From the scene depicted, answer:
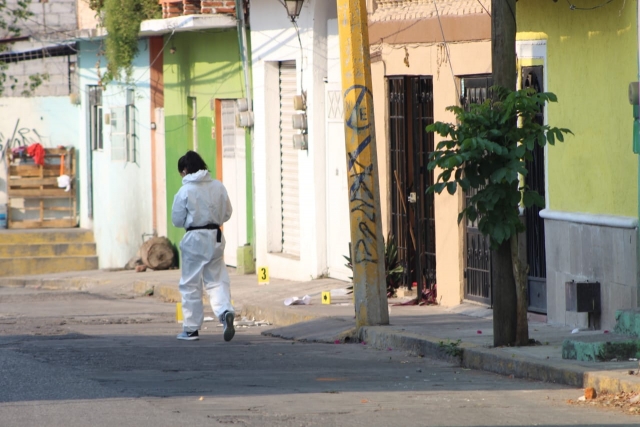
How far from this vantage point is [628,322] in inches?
375

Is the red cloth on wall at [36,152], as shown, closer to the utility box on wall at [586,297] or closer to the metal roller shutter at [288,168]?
the metal roller shutter at [288,168]

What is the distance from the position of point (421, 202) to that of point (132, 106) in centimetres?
989

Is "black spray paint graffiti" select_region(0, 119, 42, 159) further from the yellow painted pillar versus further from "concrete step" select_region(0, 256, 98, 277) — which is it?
the yellow painted pillar

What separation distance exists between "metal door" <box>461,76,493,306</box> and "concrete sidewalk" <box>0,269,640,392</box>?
18 centimetres

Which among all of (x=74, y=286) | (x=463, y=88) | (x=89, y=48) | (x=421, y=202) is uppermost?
Result: (x=89, y=48)

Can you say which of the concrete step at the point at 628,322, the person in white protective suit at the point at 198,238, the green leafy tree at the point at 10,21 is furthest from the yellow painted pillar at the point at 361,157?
the green leafy tree at the point at 10,21

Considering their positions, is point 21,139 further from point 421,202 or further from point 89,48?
point 421,202

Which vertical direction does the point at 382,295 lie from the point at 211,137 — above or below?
below

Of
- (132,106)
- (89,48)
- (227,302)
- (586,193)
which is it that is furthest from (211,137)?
(586,193)

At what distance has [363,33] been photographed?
448 inches

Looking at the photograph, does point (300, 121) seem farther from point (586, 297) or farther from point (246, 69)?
point (586, 297)

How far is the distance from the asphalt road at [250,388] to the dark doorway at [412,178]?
2.63 m

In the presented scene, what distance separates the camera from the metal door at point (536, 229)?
11828 millimetres

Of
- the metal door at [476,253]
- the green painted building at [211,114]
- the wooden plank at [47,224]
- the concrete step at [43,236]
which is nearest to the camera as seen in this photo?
the metal door at [476,253]
